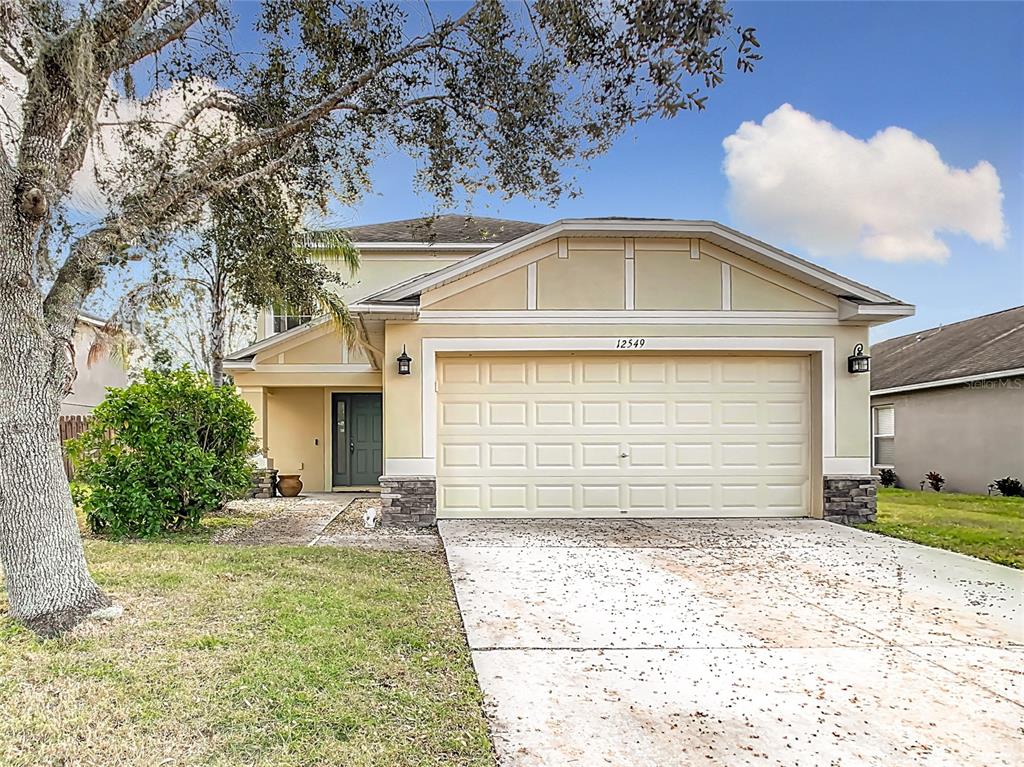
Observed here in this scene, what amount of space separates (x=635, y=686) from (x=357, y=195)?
605 cm

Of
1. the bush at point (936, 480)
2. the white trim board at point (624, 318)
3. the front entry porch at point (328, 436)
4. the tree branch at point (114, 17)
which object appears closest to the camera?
the tree branch at point (114, 17)

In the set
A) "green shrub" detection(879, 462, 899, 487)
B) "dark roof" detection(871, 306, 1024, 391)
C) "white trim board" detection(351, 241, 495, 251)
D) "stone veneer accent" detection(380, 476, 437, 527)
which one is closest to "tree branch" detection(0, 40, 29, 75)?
"stone veneer accent" detection(380, 476, 437, 527)

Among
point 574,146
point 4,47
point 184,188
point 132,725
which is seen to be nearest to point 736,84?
point 574,146

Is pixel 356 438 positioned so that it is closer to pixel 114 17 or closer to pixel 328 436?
pixel 328 436

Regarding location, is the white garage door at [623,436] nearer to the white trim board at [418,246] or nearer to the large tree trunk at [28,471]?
the large tree trunk at [28,471]

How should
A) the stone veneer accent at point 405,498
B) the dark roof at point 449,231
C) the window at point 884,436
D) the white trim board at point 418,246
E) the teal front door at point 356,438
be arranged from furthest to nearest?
the window at point 884,436 < the dark roof at point 449,231 < the white trim board at point 418,246 < the teal front door at point 356,438 < the stone veneer accent at point 405,498

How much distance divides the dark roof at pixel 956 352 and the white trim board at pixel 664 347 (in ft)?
18.1

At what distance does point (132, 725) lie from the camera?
9.56ft

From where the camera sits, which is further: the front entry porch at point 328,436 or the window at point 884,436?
the window at point 884,436

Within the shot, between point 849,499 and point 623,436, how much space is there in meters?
3.06

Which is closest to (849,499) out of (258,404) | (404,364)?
(404,364)

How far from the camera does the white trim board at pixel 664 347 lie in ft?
28.1

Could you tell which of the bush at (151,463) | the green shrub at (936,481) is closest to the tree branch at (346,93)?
the bush at (151,463)

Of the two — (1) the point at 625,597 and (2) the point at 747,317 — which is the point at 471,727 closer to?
(1) the point at 625,597
